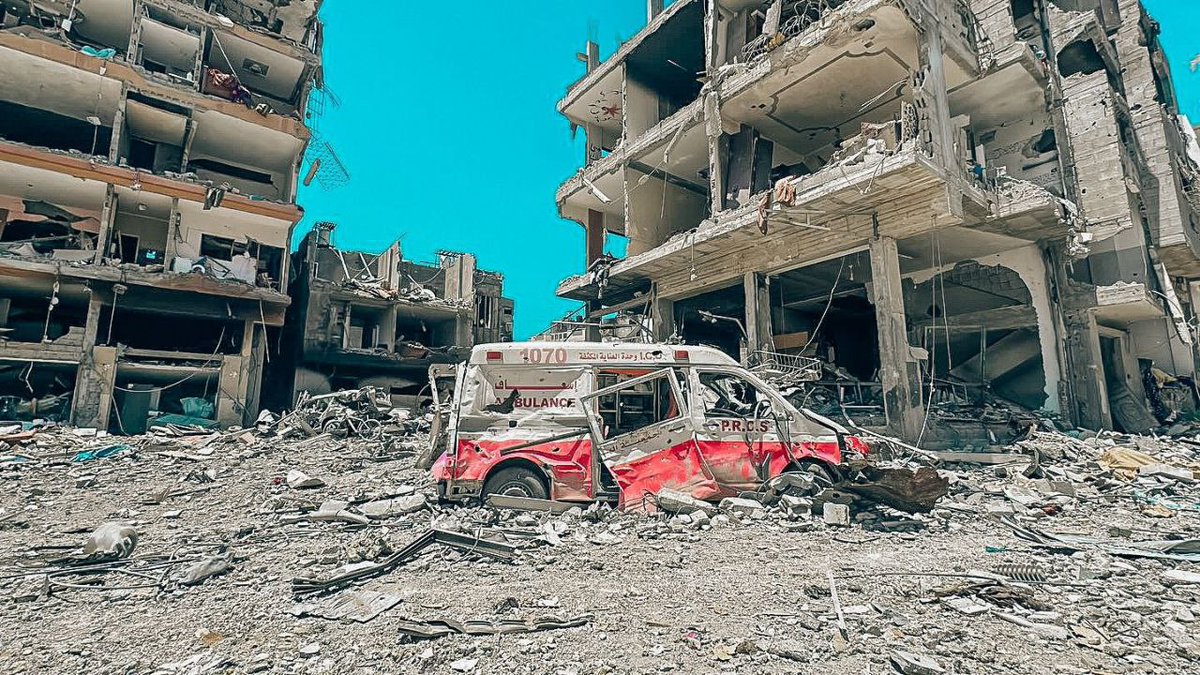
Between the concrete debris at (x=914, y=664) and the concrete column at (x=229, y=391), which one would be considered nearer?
the concrete debris at (x=914, y=664)

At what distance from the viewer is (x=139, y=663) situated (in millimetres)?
2824

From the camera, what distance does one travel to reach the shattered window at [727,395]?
6539 millimetres

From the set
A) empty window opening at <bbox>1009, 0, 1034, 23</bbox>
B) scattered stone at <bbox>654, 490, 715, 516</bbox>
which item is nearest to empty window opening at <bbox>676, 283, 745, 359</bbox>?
scattered stone at <bbox>654, 490, 715, 516</bbox>

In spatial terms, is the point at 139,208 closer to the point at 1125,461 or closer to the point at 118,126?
the point at 118,126

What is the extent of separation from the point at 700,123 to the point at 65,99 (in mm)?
19331

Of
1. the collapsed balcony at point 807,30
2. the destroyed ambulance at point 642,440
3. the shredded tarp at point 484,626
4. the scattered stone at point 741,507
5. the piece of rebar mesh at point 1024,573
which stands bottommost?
the shredded tarp at point 484,626

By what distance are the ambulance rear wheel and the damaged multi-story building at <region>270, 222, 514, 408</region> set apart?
14.6m

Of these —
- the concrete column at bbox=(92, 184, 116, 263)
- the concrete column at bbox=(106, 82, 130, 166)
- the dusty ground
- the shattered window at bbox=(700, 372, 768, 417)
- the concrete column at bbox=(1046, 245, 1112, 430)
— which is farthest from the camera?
the concrete column at bbox=(106, 82, 130, 166)

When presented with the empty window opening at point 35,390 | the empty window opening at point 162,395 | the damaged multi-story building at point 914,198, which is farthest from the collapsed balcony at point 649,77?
the empty window opening at point 35,390

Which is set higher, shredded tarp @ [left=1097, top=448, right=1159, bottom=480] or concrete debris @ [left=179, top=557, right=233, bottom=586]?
shredded tarp @ [left=1097, top=448, right=1159, bottom=480]

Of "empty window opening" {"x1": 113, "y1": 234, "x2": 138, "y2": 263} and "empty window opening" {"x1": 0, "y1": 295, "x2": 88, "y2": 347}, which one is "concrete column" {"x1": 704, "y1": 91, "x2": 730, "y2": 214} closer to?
"empty window opening" {"x1": 0, "y1": 295, "x2": 88, "y2": 347}

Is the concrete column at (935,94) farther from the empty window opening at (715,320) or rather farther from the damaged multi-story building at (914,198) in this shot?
the empty window opening at (715,320)

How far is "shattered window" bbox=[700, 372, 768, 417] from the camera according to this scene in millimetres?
6539

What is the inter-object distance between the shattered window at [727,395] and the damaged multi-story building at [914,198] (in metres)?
4.89
